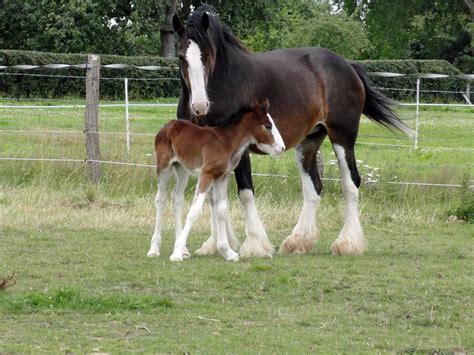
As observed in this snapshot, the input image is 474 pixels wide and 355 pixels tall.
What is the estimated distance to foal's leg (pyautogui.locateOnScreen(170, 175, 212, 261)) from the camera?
9031 millimetres

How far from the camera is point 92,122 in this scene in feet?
49.1

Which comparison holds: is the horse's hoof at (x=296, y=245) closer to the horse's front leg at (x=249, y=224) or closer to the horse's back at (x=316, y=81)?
the horse's front leg at (x=249, y=224)

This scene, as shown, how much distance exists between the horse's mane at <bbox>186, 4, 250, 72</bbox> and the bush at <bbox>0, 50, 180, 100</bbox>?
1925cm

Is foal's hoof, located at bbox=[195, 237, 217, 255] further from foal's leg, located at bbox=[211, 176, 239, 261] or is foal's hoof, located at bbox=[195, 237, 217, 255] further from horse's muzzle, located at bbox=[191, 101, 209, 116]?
horse's muzzle, located at bbox=[191, 101, 209, 116]

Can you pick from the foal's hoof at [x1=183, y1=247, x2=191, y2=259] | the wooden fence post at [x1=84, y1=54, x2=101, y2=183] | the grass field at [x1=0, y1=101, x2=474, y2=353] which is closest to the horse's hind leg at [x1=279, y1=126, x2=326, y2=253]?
the grass field at [x1=0, y1=101, x2=474, y2=353]

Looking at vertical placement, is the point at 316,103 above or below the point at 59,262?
above

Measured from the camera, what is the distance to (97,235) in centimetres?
1081

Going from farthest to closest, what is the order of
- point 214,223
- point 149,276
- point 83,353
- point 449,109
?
1. point 449,109
2. point 214,223
3. point 149,276
4. point 83,353

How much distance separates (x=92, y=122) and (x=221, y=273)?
7.08m

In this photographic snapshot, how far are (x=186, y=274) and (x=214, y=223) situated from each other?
1369 millimetres

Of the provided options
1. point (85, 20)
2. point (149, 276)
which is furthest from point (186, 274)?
point (85, 20)

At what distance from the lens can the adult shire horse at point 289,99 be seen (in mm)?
9164

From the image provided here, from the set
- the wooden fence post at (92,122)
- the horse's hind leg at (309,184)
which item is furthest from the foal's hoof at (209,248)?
the wooden fence post at (92,122)

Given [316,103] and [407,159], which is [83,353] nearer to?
[316,103]
